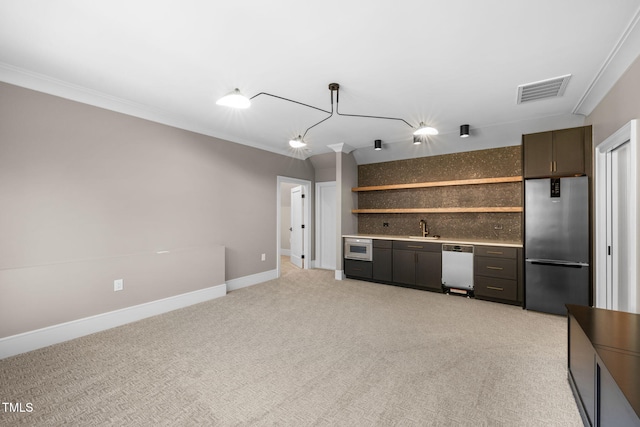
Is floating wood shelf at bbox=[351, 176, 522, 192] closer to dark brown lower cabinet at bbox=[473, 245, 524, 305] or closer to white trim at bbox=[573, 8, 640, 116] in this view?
dark brown lower cabinet at bbox=[473, 245, 524, 305]

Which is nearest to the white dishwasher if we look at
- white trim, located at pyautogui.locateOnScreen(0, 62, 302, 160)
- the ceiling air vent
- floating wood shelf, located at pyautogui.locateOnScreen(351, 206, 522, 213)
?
floating wood shelf, located at pyautogui.locateOnScreen(351, 206, 522, 213)

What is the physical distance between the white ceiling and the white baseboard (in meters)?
2.43

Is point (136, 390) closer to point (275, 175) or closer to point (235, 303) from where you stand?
point (235, 303)

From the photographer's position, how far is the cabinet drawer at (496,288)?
13.5 feet

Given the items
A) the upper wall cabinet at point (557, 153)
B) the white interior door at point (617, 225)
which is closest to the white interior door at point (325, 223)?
the upper wall cabinet at point (557, 153)

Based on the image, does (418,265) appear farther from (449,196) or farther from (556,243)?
(556,243)

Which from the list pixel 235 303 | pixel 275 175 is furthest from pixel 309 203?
pixel 235 303

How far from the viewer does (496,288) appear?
4.25 meters

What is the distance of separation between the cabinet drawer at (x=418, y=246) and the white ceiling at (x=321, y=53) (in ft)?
6.88

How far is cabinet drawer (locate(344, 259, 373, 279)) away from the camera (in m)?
5.49

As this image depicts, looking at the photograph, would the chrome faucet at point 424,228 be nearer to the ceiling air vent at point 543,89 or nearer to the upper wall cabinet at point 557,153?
the upper wall cabinet at point 557,153

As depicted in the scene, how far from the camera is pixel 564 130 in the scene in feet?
12.4

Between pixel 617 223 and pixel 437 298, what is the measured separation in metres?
2.32

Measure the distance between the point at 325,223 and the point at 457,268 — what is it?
3.08 metres
